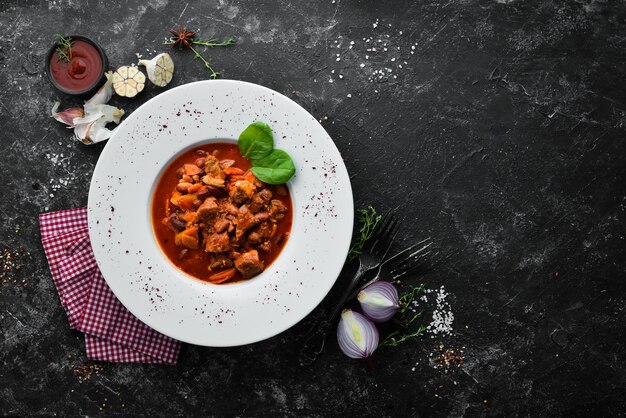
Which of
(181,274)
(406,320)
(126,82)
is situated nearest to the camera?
(181,274)

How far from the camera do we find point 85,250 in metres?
3.90

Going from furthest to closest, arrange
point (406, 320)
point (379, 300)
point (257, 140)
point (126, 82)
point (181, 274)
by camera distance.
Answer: point (406, 320) < point (126, 82) < point (379, 300) < point (181, 274) < point (257, 140)

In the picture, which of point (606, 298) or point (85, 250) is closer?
point (85, 250)

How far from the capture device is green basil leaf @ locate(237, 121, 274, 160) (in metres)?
3.44

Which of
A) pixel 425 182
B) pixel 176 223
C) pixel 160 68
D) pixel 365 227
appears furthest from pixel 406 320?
pixel 160 68

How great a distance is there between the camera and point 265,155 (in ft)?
11.4

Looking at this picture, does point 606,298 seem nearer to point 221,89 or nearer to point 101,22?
point 221,89

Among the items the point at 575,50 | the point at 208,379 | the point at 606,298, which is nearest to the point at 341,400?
the point at 208,379

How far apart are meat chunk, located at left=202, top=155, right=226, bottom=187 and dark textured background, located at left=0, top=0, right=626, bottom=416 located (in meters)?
0.82

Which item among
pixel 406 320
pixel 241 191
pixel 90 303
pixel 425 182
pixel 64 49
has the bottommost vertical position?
pixel 406 320

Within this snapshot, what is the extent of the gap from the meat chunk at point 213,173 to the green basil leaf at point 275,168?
21cm

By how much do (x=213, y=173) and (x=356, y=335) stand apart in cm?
145

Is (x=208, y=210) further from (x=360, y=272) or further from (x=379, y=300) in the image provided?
(x=379, y=300)

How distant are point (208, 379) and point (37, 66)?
8.33 ft
